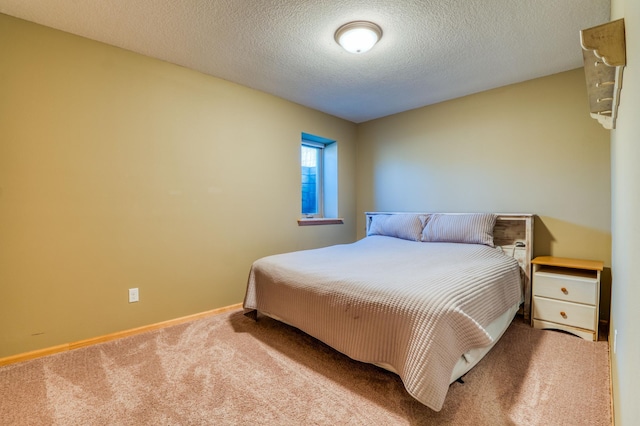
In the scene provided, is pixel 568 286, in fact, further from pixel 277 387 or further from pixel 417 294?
pixel 277 387

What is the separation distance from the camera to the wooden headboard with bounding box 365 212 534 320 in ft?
8.48

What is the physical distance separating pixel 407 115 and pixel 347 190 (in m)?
1.27

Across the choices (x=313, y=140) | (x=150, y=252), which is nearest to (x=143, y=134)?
(x=150, y=252)

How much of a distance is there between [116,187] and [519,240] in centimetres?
361

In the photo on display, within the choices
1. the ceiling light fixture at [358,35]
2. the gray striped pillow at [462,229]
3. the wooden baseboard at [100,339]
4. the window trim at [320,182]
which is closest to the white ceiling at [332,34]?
the ceiling light fixture at [358,35]

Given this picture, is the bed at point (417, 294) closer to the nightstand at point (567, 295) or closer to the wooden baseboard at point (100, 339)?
the nightstand at point (567, 295)

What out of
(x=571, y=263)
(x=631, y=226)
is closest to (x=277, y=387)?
(x=631, y=226)

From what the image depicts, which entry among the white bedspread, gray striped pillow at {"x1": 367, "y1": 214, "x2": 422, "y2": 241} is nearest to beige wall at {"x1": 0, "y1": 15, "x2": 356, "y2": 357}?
the white bedspread

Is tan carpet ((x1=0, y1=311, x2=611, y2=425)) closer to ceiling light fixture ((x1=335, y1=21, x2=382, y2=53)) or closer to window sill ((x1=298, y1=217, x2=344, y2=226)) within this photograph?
window sill ((x1=298, y1=217, x2=344, y2=226))

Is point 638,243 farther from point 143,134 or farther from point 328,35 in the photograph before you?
point 143,134

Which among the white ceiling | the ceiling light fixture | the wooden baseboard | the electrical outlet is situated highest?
the white ceiling

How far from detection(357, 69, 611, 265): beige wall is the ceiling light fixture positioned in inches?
67.4

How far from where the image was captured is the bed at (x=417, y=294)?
135 centimetres

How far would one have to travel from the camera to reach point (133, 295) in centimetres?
235
